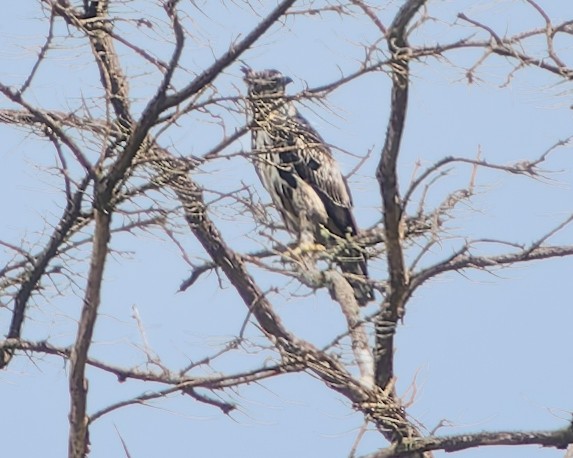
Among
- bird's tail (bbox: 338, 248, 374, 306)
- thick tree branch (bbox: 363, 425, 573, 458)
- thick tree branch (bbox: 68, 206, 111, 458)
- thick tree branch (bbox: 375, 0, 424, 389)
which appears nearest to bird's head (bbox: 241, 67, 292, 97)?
thick tree branch (bbox: 375, 0, 424, 389)

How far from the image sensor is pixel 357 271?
585 centimetres

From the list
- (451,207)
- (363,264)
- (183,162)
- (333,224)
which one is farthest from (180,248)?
(333,224)

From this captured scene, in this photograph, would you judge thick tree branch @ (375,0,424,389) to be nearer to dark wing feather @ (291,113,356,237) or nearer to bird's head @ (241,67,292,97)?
bird's head @ (241,67,292,97)

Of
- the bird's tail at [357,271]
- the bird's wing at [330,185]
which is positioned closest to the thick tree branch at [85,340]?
the bird's tail at [357,271]

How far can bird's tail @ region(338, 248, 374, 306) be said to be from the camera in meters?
5.69

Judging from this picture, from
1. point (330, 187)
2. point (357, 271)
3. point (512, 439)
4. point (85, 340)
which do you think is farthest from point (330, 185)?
point (85, 340)

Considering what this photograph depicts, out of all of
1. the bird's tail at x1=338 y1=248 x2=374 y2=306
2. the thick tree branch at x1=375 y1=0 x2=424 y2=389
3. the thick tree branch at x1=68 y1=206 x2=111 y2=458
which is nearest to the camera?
the thick tree branch at x1=68 y1=206 x2=111 y2=458

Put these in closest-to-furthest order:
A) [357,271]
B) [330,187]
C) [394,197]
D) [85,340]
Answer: [85,340]
[394,197]
[357,271]
[330,187]

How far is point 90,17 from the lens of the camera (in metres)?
3.98

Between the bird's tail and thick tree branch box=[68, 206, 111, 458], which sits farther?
the bird's tail

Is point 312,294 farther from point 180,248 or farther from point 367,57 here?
point 367,57

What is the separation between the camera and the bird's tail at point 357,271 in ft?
18.7

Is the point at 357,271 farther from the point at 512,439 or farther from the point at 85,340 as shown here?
the point at 85,340

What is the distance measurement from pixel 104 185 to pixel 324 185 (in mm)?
3182
